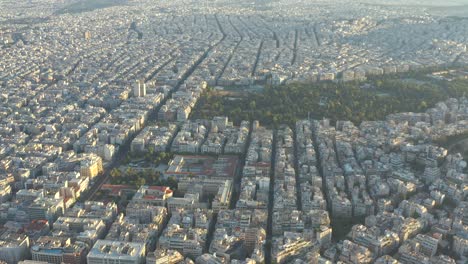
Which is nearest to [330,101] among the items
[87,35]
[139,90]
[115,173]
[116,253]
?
[139,90]

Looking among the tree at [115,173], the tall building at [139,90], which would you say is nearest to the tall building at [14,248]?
the tree at [115,173]

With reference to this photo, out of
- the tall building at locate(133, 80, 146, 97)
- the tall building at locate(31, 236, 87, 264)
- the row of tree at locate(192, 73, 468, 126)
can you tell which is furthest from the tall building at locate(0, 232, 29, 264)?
the tall building at locate(133, 80, 146, 97)

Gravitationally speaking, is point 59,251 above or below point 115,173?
above

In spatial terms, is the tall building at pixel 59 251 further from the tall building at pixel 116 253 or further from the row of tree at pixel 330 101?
the row of tree at pixel 330 101

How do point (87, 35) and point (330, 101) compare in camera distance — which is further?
point (87, 35)

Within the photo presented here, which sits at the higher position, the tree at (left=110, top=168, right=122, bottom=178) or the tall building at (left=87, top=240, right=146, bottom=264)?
the tall building at (left=87, top=240, right=146, bottom=264)

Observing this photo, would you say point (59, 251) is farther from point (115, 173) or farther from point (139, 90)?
point (139, 90)

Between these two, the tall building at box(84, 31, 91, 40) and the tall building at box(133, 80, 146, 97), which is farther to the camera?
the tall building at box(84, 31, 91, 40)

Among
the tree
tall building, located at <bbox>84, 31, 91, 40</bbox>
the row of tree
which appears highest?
the row of tree

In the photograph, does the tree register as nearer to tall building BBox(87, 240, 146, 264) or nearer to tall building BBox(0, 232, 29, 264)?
tall building BBox(0, 232, 29, 264)

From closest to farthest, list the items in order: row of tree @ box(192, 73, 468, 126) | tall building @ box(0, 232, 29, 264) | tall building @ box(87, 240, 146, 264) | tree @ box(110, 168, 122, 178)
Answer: tall building @ box(87, 240, 146, 264) < tall building @ box(0, 232, 29, 264) < tree @ box(110, 168, 122, 178) < row of tree @ box(192, 73, 468, 126)

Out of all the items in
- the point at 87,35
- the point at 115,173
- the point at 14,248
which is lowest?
the point at 87,35

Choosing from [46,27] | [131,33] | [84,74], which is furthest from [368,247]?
[46,27]
